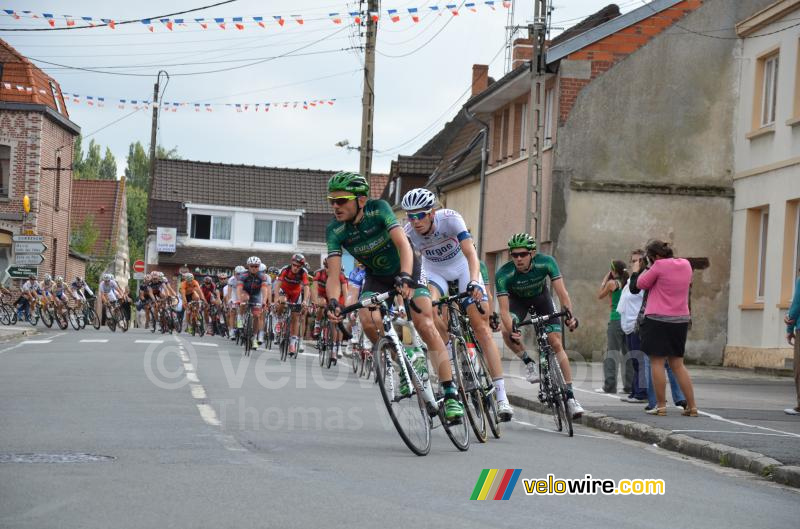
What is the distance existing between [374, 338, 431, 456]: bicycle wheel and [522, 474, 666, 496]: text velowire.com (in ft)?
3.86

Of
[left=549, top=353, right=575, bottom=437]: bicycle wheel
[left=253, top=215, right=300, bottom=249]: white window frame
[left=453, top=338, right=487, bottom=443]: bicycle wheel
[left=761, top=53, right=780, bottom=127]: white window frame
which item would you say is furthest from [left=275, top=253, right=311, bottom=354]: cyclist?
[left=253, top=215, right=300, bottom=249]: white window frame

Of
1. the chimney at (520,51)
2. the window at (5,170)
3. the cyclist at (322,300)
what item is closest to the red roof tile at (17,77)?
the window at (5,170)

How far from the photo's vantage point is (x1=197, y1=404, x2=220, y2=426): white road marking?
10500 millimetres

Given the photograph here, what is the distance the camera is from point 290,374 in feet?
62.0

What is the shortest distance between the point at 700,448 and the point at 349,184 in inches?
163

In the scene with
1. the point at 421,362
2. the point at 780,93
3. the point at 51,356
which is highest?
the point at 780,93

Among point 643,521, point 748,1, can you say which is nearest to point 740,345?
point 748,1

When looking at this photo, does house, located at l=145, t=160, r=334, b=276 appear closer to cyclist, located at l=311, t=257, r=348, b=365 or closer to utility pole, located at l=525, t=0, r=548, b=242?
utility pole, located at l=525, t=0, r=548, b=242

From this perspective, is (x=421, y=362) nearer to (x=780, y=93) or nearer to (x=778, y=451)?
(x=778, y=451)

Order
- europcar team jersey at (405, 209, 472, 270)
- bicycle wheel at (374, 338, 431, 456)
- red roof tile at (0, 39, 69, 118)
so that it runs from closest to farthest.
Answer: bicycle wheel at (374, 338, 431, 456), europcar team jersey at (405, 209, 472, 270), red roof tile at (0, 39, 69, 118)

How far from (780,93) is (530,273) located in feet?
46.1

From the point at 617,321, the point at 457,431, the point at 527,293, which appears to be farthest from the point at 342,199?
the point at 617,321

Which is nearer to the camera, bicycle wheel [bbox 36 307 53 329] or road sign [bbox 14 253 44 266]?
road sign [bbox 14 253 44 266]

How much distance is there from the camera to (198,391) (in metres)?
13.9
